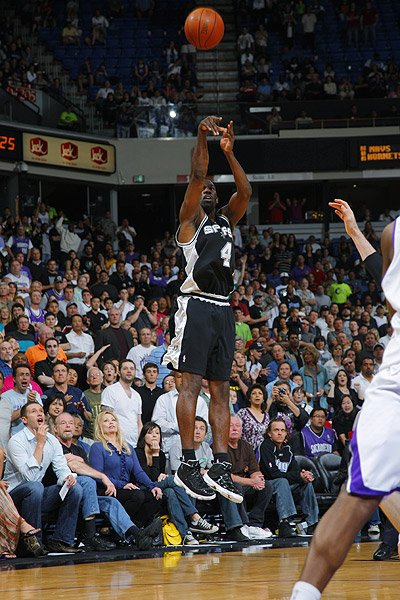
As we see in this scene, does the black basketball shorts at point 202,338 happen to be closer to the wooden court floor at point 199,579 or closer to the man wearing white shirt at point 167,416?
the wooden court floor at point 199,579

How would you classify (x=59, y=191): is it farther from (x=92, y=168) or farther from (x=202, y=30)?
(x=202, y=30)

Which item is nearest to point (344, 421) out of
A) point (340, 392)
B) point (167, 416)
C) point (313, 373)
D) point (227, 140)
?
point (340, 392)

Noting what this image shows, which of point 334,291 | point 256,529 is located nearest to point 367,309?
point 334,291

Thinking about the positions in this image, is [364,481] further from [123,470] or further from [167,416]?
[167,416]

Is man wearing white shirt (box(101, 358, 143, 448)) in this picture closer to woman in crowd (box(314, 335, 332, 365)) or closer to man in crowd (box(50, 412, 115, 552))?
man in crowd (box(50, 412, 115, 552))

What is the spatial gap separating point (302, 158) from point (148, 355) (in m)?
12.3

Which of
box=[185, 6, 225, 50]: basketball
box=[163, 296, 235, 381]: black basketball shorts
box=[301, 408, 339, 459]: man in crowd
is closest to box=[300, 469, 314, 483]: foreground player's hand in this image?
box=[301, 408, 339, 459]: man in crowd

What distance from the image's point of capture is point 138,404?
10055 millimetres

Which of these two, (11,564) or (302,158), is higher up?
(302,158)

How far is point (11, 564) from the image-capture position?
23.5ft

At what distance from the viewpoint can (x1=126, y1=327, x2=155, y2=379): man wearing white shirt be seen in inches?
468

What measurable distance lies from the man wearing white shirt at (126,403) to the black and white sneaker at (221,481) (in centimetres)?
431

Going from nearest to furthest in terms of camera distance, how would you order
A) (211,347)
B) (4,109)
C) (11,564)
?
(211,347) → (11,564) → (4,109)

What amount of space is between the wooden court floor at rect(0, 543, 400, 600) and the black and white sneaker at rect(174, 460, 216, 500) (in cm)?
67
